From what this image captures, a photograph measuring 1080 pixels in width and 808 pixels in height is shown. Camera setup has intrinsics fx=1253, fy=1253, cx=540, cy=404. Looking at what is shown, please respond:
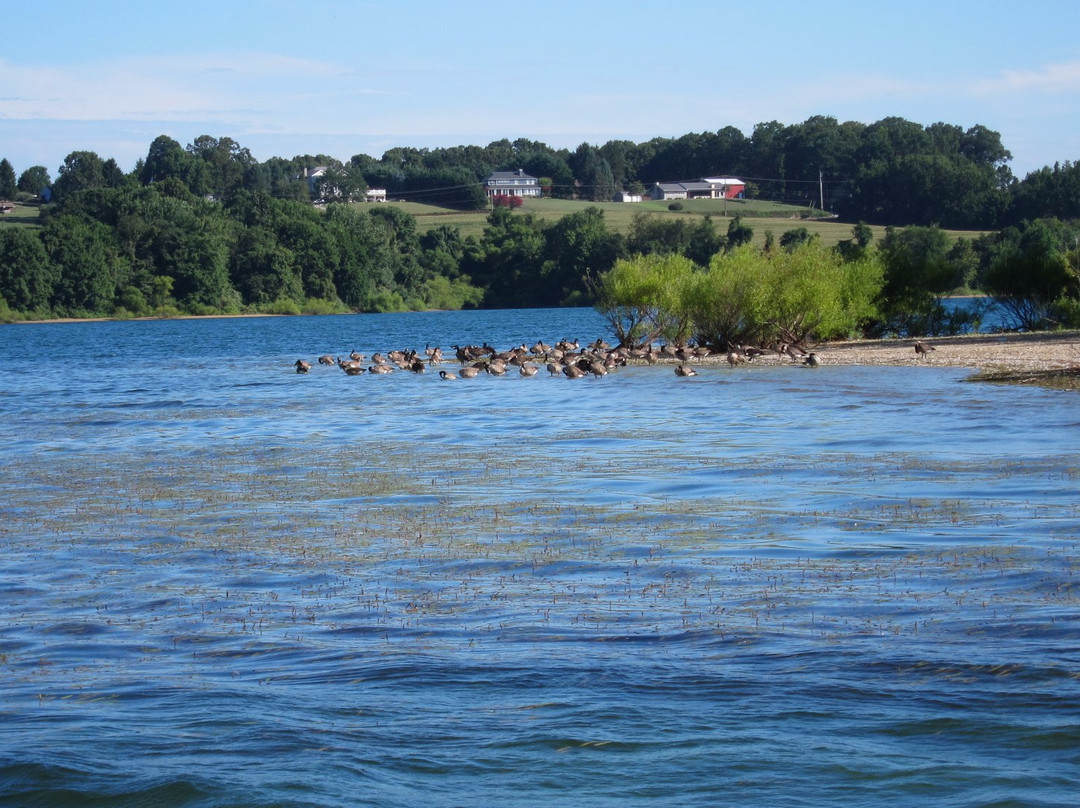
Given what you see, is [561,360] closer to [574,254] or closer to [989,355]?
[989,355]

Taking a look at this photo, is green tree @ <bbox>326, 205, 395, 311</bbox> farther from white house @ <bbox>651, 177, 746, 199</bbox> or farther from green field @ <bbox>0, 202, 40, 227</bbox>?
white house @ <bbox>651, 177, 746, 199</bbox>

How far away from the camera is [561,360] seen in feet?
141

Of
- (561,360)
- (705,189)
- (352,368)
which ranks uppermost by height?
(705,189)

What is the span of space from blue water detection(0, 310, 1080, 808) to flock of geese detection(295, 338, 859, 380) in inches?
728

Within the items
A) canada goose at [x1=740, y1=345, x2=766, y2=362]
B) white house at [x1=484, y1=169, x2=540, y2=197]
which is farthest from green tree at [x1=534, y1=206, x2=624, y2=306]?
canada goose at [x1=740, y1=345, x2=766, y2=362]

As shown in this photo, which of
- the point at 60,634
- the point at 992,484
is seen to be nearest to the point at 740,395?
the point at 992,484

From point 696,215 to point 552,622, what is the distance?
13784cm

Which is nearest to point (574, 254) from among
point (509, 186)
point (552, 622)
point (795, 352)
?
point (509, 186)

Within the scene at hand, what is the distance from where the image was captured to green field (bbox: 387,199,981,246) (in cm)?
13088

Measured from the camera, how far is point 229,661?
8516 mm

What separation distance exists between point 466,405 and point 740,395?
664cm

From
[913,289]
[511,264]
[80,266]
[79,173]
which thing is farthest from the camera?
Result: [79,173]

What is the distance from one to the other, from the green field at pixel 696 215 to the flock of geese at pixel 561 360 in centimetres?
7681

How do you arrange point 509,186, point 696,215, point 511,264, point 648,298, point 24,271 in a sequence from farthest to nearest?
point 509,186 → point 696,215 → point 511,264 → point 24,271 → point 648,298
